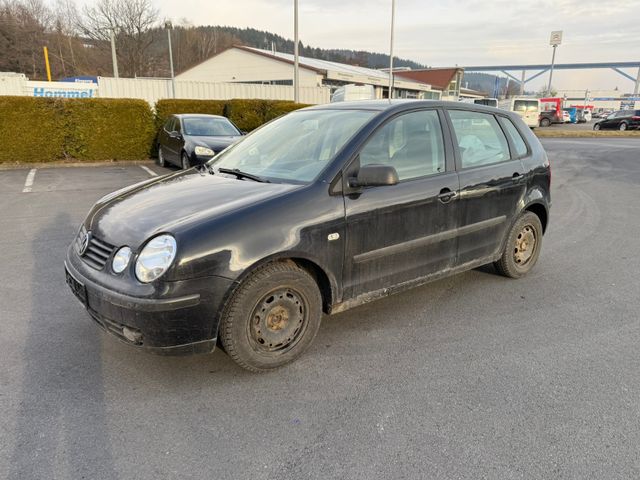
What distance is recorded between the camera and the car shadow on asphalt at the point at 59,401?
220 cm

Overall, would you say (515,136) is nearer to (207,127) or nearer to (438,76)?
(207,127)

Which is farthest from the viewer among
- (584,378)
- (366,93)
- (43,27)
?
(43,27)

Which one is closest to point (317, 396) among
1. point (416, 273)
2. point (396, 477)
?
point (396, 477)

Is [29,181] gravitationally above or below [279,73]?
below

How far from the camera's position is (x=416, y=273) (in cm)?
362

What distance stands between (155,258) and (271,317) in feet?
2.65

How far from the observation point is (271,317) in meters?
2.94

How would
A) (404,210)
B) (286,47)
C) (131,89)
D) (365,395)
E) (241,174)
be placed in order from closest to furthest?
(365,395) → (404,210) → (241,174) → (131,89) → (286,47)

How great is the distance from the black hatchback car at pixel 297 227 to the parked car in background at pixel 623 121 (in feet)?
114

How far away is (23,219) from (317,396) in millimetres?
6114

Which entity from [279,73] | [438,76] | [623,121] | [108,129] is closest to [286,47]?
[438,76]

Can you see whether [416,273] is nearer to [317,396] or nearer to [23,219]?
[317,396]

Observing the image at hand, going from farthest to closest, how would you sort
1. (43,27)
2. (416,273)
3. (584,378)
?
1. (43,27)
2. (416,273)
3. (584,378)

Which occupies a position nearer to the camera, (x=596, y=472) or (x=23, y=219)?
(x=596, y=472)
